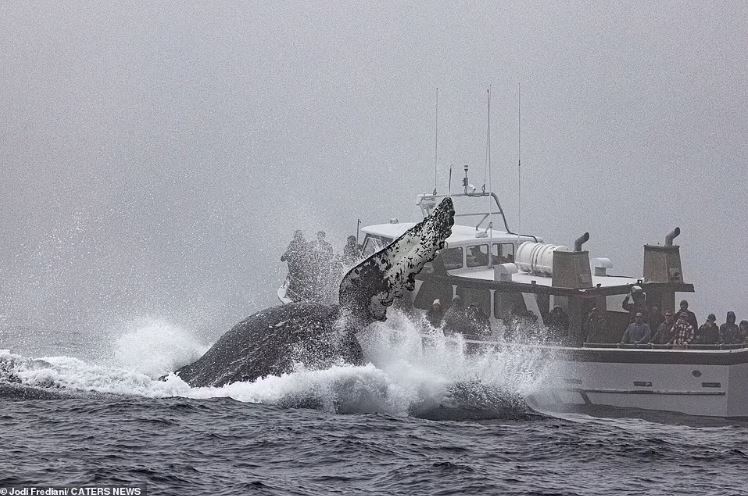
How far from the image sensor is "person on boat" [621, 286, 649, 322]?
27000 millimetres

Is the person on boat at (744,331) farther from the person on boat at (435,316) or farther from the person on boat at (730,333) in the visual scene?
the person on boat at (435,316)

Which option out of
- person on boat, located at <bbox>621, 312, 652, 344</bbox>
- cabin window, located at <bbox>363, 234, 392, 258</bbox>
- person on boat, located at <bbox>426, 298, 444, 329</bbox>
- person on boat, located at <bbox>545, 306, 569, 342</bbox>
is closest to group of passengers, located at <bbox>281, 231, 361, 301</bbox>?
person on boat, located at <bbox>426, 298, 444, 329</bbox>

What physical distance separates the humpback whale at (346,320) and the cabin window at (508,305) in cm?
760

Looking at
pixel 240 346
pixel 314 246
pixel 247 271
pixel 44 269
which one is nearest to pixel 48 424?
pixel 240 346

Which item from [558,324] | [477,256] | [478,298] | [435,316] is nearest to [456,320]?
[435,316]

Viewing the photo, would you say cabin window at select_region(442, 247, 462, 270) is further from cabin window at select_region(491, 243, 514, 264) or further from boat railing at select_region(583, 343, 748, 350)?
Answer: boat railing at select_region(583, 343, 748, 350)

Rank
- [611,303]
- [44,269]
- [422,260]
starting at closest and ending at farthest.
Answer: [422,260]
[611,303]
[44,269]

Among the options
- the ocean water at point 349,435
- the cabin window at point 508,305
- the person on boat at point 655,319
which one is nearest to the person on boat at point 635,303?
the person on boat at point 655,319

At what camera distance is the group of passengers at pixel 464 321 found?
27.7 meters

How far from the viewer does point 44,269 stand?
10069cm

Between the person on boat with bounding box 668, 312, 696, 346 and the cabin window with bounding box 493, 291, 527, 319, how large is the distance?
3.62m

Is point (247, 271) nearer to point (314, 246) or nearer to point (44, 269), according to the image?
point (44, 269)

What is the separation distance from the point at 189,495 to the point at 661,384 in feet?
46.8

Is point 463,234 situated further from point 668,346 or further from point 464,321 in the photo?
point 668,346
